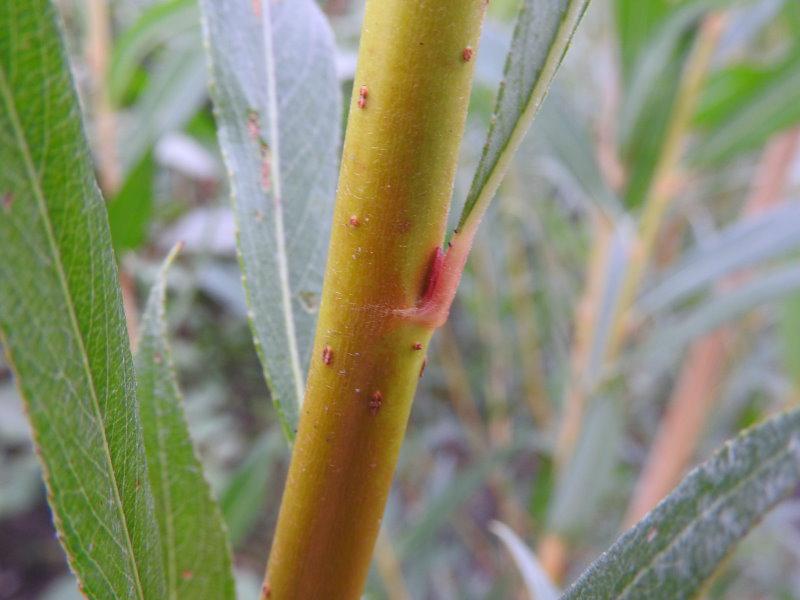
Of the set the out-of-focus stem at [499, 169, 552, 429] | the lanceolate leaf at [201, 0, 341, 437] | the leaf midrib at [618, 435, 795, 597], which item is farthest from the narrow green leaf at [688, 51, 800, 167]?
the leaf midrib at [618, 435, 795, 597]

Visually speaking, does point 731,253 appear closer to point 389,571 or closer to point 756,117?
point 756,117

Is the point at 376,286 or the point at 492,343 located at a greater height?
the point at 376,286

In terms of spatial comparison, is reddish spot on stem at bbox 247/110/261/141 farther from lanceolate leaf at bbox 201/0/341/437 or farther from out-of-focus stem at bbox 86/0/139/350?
out-of-focus stem at bbox 86/0/139/350

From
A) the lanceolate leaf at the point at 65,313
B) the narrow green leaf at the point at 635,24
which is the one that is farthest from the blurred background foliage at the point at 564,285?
the lanceolate leaf at the point at 65,313

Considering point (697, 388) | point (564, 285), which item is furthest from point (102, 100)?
point (697, 388)

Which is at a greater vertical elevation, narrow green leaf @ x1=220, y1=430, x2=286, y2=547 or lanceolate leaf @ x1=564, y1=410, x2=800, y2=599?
lanceolate leaf @ x1=564, y1=410, x2=800, y2=599

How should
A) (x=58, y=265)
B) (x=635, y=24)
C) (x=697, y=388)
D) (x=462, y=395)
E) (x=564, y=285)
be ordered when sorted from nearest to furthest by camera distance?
(x=58, y=265) < (x=635, y=24) < (x=697, y=388) < (x=564, y=285) < (x=462, y=395)

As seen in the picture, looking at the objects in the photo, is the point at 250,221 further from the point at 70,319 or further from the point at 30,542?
the point at 30,542

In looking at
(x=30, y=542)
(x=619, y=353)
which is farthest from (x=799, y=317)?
(x=30, y=542)
